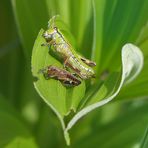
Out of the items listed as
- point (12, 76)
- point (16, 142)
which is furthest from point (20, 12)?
point (12, 76)

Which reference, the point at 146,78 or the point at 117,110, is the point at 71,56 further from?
the point at 117,110

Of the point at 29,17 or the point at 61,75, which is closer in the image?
the point at 61,75

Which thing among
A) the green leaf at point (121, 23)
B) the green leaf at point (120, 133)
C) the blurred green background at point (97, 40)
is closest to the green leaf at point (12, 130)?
the blurred green background at point (97, 40)

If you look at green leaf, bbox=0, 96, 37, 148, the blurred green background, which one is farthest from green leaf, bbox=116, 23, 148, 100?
green leaf, bbox=0, 96, 37, 148

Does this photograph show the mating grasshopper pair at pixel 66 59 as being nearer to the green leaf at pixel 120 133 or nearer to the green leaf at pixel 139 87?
the green leaf at pixel 139 87

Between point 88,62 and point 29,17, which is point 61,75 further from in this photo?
point 29,17

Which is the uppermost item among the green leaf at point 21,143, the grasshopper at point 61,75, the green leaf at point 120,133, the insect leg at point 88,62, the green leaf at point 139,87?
the grasshopper at point 61,75

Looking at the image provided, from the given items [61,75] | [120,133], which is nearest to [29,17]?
[61,75]

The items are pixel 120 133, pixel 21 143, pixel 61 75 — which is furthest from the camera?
pixel 120 133
